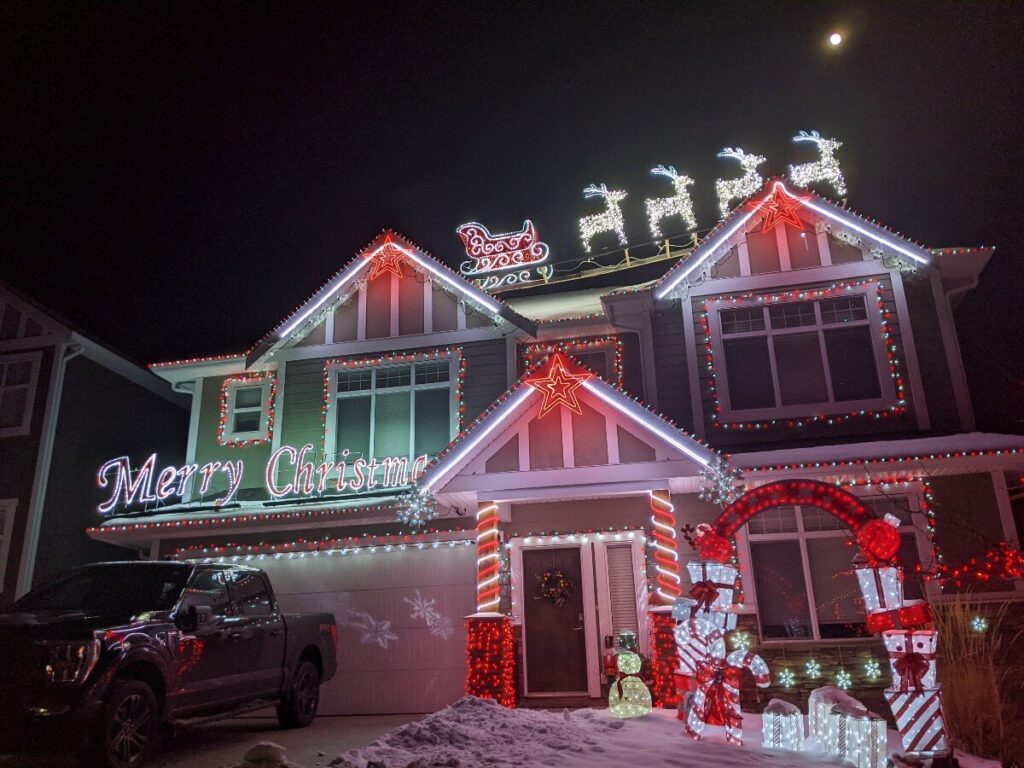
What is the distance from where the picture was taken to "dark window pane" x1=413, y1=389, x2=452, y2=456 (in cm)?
1367

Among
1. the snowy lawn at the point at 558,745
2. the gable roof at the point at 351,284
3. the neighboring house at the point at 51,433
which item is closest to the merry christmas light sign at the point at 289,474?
the gable roof at the point at 351,284

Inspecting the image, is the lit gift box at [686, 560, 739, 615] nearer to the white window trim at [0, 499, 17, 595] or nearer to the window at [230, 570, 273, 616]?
the window at [230, 570, 273, 616]

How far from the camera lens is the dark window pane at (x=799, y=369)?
39.6 feet

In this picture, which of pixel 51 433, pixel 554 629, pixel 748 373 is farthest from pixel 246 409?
pixel 748 373

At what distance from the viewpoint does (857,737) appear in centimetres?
621

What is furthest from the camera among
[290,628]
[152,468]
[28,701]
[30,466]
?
[30,466]

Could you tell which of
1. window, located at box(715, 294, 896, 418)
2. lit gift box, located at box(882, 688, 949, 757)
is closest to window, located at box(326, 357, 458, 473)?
window, located at box(715, 294, 896, 418)

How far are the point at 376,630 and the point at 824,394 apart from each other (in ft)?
26.7

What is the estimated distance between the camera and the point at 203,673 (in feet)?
24.7

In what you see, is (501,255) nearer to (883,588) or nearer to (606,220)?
(606,220)

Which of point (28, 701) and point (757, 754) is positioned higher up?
point (28, 701)

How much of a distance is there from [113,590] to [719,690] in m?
6.19

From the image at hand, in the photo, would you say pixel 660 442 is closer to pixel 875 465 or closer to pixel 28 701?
pixel 875 465

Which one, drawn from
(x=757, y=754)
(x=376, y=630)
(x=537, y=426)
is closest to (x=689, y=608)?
(x=757, y=754)
